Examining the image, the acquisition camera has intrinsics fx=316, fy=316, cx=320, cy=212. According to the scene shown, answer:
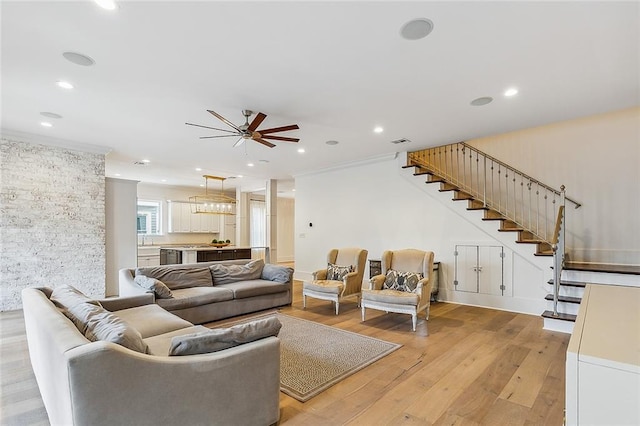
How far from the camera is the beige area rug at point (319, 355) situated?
2.70 meters

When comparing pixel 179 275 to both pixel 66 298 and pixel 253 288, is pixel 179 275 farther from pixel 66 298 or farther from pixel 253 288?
pixel 66 298

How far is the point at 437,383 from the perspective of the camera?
8.86 ft

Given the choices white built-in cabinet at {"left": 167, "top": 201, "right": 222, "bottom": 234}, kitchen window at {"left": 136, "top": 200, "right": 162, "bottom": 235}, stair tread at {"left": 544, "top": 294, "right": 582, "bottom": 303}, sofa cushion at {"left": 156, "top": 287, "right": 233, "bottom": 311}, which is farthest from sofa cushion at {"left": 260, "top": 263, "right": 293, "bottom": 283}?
kitchen window at {"left": 136, "top": 200, "right": 162, "bottom": 235}

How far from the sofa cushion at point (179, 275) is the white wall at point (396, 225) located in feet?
11.2

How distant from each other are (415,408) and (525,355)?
169 cm

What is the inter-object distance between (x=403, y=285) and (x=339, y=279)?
1142mm

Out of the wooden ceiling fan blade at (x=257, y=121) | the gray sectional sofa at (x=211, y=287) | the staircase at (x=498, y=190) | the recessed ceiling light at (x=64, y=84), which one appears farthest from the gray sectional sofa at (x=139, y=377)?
the staircase at (x=498, y=190)

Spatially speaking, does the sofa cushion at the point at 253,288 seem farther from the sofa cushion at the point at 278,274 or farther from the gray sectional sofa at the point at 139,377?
the gray sectional sofa at the point at 139,377

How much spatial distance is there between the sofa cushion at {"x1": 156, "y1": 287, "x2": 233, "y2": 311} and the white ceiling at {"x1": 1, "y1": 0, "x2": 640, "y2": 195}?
7.94 ft

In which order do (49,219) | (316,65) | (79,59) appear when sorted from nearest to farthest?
(79,59), (316,65), (49,219)

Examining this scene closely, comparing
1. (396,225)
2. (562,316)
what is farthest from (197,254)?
(562,316)

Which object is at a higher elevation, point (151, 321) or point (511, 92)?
point (511, 92)

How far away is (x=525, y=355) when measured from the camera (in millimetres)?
3258

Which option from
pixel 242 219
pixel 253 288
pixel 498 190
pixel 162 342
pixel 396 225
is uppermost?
pixel 498 190
